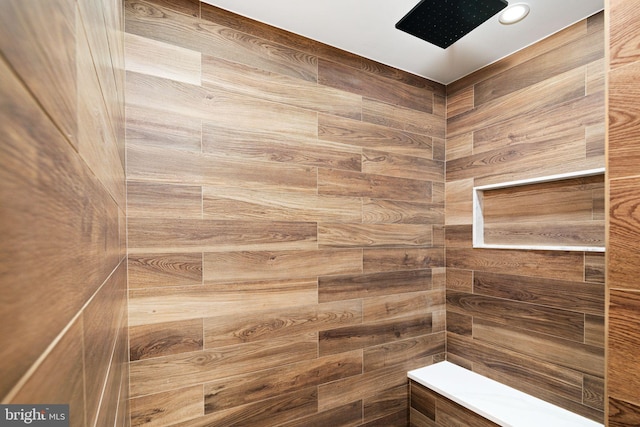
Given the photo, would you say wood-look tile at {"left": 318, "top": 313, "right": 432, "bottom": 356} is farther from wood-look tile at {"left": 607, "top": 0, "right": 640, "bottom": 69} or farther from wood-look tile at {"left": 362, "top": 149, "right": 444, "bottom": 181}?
wood-look tile at {"left": 607, "top": 0, "right": 640, "bottom": 69}

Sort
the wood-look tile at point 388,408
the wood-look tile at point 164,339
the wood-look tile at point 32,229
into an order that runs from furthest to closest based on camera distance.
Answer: the wood-look tile at point 388,408
the wood-look tile at point 164,339
the wood-look tile at point 32,229

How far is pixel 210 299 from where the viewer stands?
1.26m

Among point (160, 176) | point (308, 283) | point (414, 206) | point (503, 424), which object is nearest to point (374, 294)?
point (308, 283)

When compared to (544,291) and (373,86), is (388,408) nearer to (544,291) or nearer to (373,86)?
(544,291)

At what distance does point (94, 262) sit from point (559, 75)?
1926 mm

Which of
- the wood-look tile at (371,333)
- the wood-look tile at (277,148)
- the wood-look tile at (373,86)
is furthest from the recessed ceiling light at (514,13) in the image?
the wood-look tile at (371,333)

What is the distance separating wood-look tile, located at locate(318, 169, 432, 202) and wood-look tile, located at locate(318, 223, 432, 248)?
0.54 feet

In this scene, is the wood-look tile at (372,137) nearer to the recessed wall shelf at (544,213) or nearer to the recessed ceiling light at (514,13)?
the recessed wall shelf at (544,213)

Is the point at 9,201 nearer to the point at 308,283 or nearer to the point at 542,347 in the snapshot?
the point at 308,283

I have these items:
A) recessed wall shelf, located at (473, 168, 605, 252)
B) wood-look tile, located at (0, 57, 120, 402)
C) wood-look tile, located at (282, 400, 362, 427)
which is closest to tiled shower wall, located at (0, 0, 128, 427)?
wood-look tile, located at (0, 57, 120, 402)

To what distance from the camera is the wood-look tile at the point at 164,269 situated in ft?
3.72

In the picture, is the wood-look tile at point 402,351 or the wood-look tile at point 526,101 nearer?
the wood-look tile at point 526,101

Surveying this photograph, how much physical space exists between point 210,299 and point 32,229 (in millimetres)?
1185

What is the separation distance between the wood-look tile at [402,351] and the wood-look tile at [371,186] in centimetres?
84
